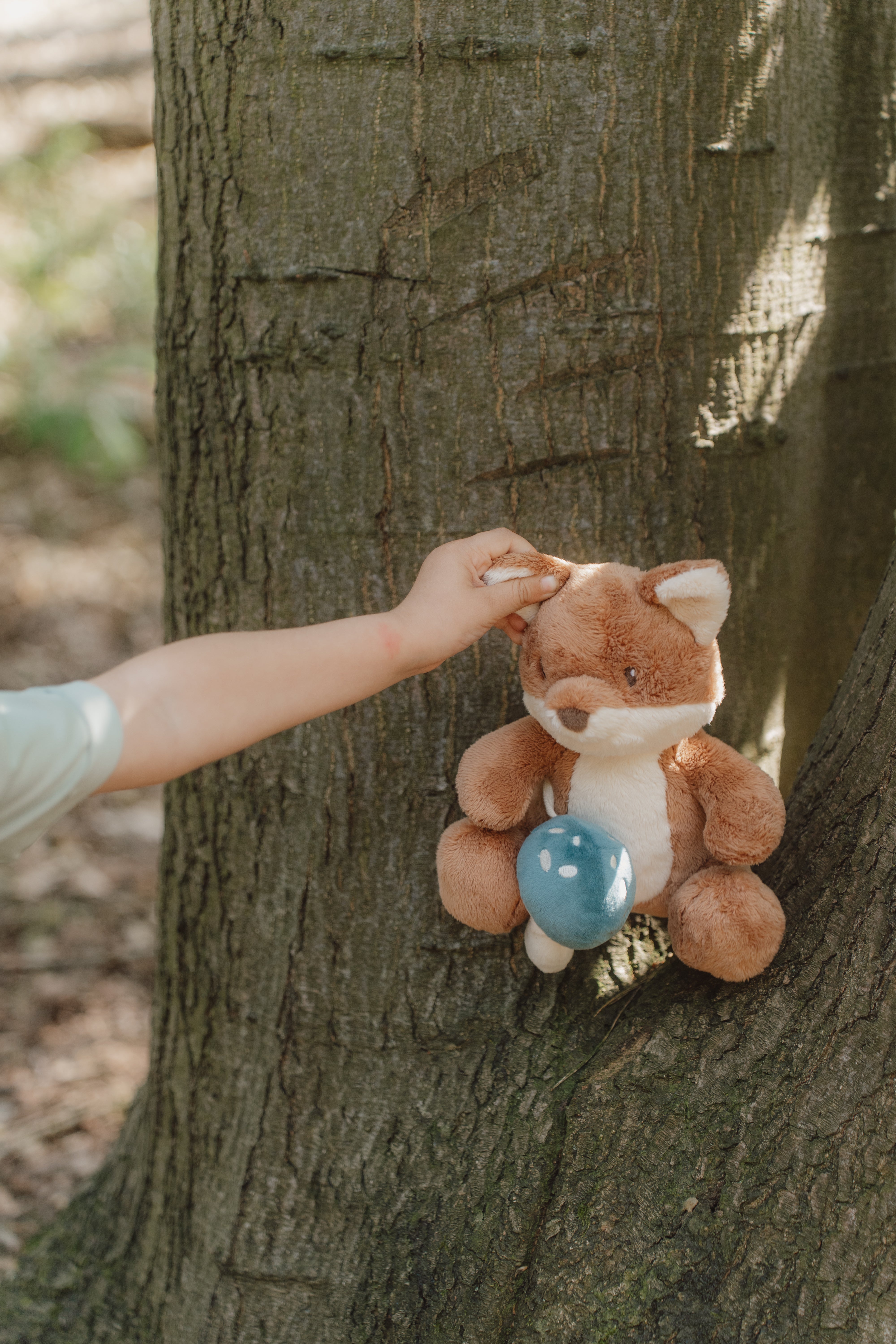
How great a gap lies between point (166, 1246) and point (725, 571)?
5.64 feet

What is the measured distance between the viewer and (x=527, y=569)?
1.28m

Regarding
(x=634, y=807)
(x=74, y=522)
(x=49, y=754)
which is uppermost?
(x=49, y=754)

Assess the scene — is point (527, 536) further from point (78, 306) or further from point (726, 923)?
point (78, 306)

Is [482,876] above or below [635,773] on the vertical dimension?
below

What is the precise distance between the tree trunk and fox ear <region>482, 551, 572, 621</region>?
0.80 feet

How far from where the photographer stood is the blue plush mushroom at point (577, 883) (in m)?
1.16

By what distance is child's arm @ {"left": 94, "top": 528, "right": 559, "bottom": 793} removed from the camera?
120cm

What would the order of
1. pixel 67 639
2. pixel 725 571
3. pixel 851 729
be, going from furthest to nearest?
1. pixel 67 639
2. pixel 851 729
3. pixel 725 571

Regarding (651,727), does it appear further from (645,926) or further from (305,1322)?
(305,1322)

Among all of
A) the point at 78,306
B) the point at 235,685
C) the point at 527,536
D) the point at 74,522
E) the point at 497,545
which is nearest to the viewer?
the point at 235,685

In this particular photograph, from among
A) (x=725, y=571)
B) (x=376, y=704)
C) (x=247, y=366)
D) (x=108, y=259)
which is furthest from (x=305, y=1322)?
(x=108, y=259)

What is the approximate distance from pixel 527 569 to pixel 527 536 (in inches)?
10.1

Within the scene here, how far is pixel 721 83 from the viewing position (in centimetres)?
145

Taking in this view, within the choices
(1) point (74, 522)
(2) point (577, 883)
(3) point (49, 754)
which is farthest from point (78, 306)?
(2) point (577, 883)
